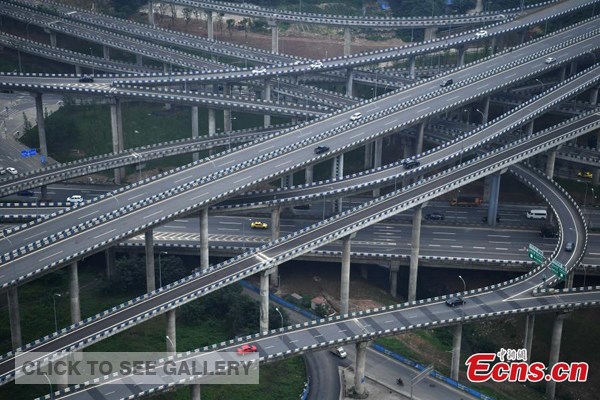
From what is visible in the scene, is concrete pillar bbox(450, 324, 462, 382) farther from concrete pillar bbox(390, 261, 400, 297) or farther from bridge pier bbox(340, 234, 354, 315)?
concrete pillar bbox(390, 261, 400, 297)

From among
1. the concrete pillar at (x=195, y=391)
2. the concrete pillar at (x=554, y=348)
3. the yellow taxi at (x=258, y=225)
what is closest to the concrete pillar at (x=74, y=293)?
the concrete pillar at (x=195, y=391)

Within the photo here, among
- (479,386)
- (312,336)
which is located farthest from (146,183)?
(479,386)

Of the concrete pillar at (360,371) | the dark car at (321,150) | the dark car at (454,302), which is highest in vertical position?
the dark car at (321,150)

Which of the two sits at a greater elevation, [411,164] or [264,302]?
[411,164]

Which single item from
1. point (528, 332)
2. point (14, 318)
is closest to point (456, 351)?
point (528, 332)

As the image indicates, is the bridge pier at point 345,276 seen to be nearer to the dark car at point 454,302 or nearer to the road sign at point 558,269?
the dark car at point 454,302

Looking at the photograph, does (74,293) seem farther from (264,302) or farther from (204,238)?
(264,302)
